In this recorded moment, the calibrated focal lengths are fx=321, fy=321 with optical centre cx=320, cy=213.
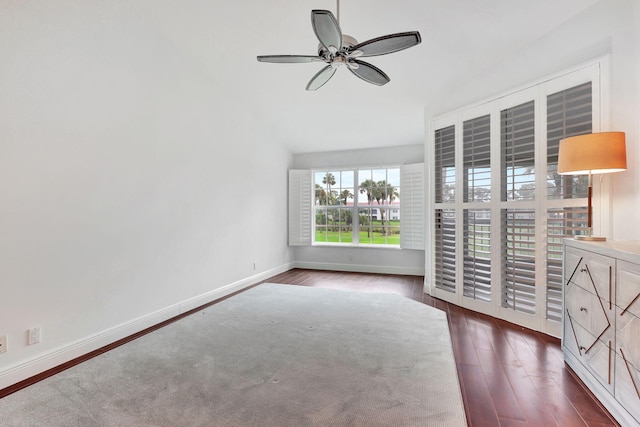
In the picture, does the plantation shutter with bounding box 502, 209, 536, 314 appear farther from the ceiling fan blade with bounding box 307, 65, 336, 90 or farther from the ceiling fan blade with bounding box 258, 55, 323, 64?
the ceiling fan blade with bounding box 258, 55, 323, 64

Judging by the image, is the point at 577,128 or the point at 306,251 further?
the point at 306,251

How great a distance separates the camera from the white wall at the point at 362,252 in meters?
5.84

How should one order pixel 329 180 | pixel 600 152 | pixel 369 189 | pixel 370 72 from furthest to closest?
pixel 329 180, pixel 369 189, pixel 370 72, pixel 600 152

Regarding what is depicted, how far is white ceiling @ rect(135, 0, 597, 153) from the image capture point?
9.46 ft

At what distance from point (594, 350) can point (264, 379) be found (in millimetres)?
2122

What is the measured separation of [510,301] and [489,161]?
4.86 feet

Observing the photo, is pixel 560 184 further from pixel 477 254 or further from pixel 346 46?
pixel 346 46

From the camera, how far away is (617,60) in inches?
97.0

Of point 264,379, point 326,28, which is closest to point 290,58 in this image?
point 326,28

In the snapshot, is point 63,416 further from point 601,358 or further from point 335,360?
point 601,358

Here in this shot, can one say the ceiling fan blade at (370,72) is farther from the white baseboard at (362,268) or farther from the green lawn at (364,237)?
the white baseboard at (362,268)

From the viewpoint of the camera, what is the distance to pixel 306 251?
6520mm

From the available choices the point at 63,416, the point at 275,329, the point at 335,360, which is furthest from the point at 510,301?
the point at 63,416

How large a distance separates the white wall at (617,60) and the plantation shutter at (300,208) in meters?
4.17
